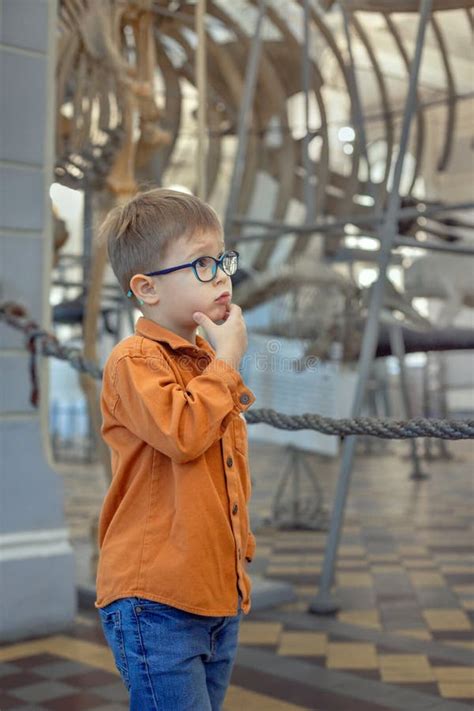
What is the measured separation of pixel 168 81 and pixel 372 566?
2.67 metres

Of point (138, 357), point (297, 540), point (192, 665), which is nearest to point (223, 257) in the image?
point (138, 357)

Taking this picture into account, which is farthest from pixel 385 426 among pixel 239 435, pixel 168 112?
pixel 168 112

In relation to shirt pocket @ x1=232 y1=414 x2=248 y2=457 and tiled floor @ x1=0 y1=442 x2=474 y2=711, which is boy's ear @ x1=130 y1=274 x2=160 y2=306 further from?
tiled floor @ x1=0 y1=442 x2=474 y2=711

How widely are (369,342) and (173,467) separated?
2.41m

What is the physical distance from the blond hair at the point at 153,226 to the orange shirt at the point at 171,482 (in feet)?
0.33

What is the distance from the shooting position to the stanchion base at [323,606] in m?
3.63

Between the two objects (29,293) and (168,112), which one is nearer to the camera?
(29,293)

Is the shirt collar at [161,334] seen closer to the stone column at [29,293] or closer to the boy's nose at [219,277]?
the boy's nose at [219,277]

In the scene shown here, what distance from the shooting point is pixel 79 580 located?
3.91 meters

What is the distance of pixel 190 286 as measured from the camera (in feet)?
4.99

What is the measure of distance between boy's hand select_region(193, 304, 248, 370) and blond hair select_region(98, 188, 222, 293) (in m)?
0.11

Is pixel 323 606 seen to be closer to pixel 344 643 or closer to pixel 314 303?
pixel 344 643

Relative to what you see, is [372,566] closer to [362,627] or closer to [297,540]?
[297,540]

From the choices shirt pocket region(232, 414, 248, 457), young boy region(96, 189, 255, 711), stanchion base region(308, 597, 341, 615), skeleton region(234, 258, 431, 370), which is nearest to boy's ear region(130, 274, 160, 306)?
young boy region(96, 189, 255, 711)
